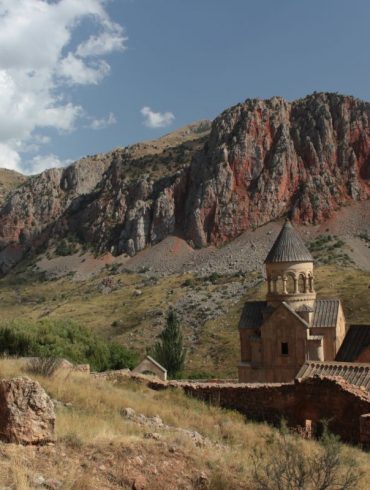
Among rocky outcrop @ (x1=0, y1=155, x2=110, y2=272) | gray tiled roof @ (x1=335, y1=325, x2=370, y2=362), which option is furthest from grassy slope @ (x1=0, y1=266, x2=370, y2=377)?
rocky outcrop @ (x1=0, y1=155, x2=110, y2=272)

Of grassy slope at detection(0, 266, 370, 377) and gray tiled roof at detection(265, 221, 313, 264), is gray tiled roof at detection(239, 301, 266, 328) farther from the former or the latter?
grassy slope at detection(0, 266, 370, 377)

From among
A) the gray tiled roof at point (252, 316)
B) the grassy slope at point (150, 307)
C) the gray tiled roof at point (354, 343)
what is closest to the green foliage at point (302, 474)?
the gray tiled roof at point (354, 343)

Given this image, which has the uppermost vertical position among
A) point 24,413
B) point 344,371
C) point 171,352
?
point 24,413

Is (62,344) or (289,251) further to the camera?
(62,344)

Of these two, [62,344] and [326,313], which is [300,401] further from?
[62,344]

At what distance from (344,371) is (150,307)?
4110cm

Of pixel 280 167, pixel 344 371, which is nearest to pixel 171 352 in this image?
pixel 344 371

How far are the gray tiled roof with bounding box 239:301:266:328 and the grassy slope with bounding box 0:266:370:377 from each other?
933 cm

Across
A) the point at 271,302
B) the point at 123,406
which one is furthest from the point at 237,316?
the point at 123,406

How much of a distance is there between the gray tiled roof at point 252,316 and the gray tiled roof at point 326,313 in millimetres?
2957

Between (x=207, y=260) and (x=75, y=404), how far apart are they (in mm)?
71918

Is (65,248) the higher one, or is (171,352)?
(65,248)

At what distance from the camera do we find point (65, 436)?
7.83 meters

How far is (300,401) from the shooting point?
1513 cm
